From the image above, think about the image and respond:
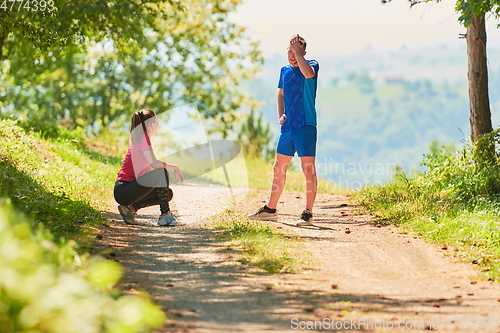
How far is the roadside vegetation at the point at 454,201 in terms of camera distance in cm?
668

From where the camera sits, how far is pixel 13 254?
120 inches

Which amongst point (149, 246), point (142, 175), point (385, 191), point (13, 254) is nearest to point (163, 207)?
point (142, 175)

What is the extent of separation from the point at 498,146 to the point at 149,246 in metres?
5.80

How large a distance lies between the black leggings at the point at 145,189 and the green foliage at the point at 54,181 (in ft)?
1.35

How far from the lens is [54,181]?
9.41m

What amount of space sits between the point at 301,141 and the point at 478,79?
13.0 feet

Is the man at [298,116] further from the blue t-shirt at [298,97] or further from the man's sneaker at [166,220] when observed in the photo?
the man's sneaker at [166,220]

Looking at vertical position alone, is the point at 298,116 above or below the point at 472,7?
below

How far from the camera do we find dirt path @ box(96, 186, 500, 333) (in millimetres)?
4211

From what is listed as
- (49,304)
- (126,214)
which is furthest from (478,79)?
(49,304)

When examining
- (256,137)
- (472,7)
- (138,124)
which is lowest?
(138,124)

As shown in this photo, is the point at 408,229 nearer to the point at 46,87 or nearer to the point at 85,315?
the point at 85,315

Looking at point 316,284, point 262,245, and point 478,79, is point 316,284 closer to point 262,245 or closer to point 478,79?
point 262,245

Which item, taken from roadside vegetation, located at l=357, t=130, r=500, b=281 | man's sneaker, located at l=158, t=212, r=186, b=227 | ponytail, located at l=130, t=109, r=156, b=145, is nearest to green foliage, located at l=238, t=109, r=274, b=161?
roadside vegetation, located at l=357, t=130, r=500, b=281
